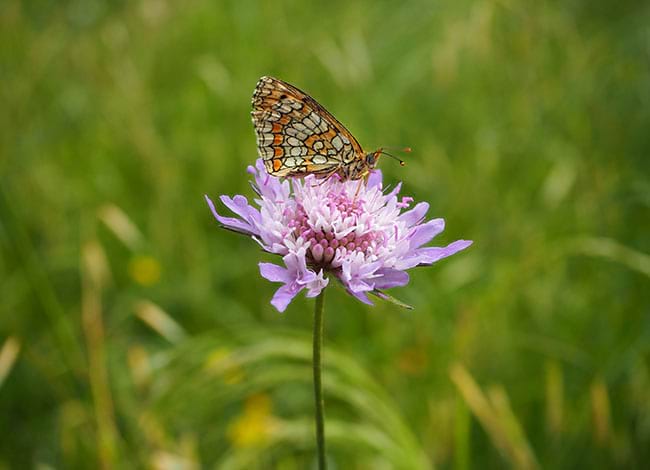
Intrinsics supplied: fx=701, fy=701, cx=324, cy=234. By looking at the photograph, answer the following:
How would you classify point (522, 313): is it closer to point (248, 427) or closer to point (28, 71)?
point (248, 427)

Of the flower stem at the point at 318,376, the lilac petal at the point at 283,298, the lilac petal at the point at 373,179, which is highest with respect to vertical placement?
the lilac petal at the point at 373,179

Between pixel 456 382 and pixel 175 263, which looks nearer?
pixel 456 382

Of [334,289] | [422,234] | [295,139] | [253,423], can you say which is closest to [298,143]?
[295,139]

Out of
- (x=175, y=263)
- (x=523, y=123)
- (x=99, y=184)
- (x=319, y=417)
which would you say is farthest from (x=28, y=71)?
(x=319, y=417)

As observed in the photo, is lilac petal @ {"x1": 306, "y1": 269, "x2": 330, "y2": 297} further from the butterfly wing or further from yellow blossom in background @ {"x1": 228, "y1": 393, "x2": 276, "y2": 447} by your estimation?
yellow blossom in background @ {"x1": 228, "y1": 393, "x2": 276, "y2": 447}

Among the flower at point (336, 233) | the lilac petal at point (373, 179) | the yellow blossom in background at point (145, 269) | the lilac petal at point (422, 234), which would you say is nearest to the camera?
the flower at point (336, 233)

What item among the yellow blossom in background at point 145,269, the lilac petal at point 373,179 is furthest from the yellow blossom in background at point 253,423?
the lilac petal at point 373,179

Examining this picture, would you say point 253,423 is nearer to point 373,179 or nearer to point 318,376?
point 373,179

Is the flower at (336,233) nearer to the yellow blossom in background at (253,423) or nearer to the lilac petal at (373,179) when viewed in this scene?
the lilac petal at (373,179)
